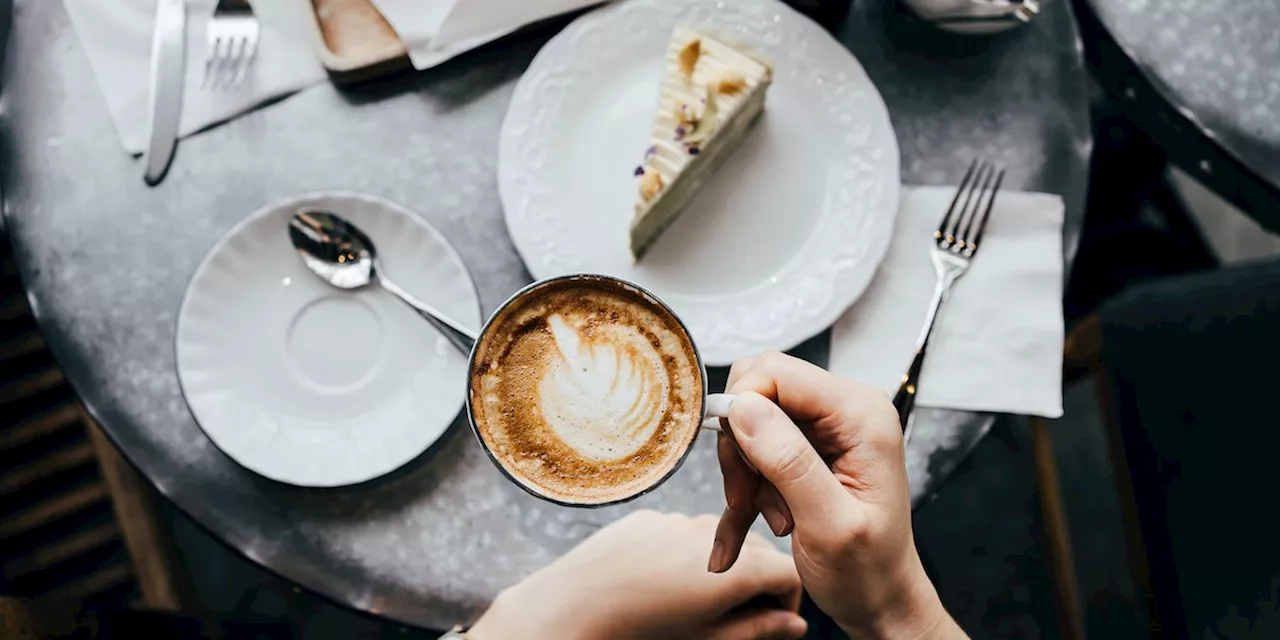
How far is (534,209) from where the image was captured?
48.9 inches

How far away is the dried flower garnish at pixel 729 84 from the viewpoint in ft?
4.15

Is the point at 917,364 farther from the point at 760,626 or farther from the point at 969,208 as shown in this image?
the point at 760,626

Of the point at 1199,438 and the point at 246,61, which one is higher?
the point at 246,61

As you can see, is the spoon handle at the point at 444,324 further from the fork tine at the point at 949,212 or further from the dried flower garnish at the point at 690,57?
the fork tine at the point at 949,212

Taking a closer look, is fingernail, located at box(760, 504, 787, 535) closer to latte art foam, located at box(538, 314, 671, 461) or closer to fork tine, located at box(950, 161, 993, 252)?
latte art foam, located at box(538, 314, 671, 461)

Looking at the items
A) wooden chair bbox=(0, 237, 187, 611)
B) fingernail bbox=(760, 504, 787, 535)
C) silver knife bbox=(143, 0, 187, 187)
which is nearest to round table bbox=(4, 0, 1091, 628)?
silver knife bbox=(143, 0, 187, 187)

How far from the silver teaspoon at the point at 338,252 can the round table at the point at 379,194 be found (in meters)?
0.10

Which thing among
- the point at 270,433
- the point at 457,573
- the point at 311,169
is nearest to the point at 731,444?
the point at 457,573

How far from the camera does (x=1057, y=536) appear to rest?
4.72 feet

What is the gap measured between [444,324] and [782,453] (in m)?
0.53

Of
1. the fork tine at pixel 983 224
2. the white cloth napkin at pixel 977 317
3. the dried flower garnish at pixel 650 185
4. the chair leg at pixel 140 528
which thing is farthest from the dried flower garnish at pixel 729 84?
the chair leg at pixel 140 528

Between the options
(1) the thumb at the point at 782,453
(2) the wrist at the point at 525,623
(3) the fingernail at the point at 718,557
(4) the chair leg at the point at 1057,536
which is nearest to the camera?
(1) the thumb at the point at 782,453

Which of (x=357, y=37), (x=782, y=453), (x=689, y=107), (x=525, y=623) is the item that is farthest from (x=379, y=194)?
(x=782, y=453)

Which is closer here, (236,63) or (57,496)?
(236,63)
